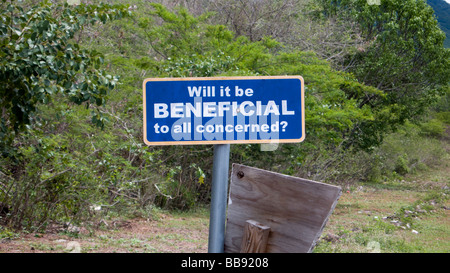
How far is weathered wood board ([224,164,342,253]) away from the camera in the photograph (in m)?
1.91

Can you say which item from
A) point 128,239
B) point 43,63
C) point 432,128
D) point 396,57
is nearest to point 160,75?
point 128,239

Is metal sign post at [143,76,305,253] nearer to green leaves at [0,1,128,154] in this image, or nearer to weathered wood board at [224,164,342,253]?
weathered wood board at [224,164,342,253]

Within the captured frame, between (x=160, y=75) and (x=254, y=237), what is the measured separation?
815 cm

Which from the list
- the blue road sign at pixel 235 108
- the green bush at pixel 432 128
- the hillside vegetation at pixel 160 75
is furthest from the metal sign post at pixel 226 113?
the green bush at pixel 432 128

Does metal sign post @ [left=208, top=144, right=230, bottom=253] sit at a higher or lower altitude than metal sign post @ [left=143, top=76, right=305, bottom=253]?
lower

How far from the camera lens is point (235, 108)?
2178 mm

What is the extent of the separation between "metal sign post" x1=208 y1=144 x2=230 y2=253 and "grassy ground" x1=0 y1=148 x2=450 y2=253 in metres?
3.92

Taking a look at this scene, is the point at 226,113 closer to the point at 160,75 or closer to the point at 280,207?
the point at 280,207

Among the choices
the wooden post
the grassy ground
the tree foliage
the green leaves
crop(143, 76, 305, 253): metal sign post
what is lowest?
the grassy ground

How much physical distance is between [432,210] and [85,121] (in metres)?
9.87

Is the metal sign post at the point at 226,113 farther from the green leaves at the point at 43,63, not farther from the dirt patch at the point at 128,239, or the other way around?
the dirt patch at the point at 128,239

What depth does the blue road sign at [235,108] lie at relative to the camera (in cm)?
217

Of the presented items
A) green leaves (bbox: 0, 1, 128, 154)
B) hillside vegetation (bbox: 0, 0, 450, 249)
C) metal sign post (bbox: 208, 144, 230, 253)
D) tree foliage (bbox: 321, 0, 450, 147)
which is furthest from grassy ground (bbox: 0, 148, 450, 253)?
tree foliage (bbox: 321, 0, 450, 147)

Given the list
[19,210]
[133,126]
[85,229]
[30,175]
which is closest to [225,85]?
[30,175]
